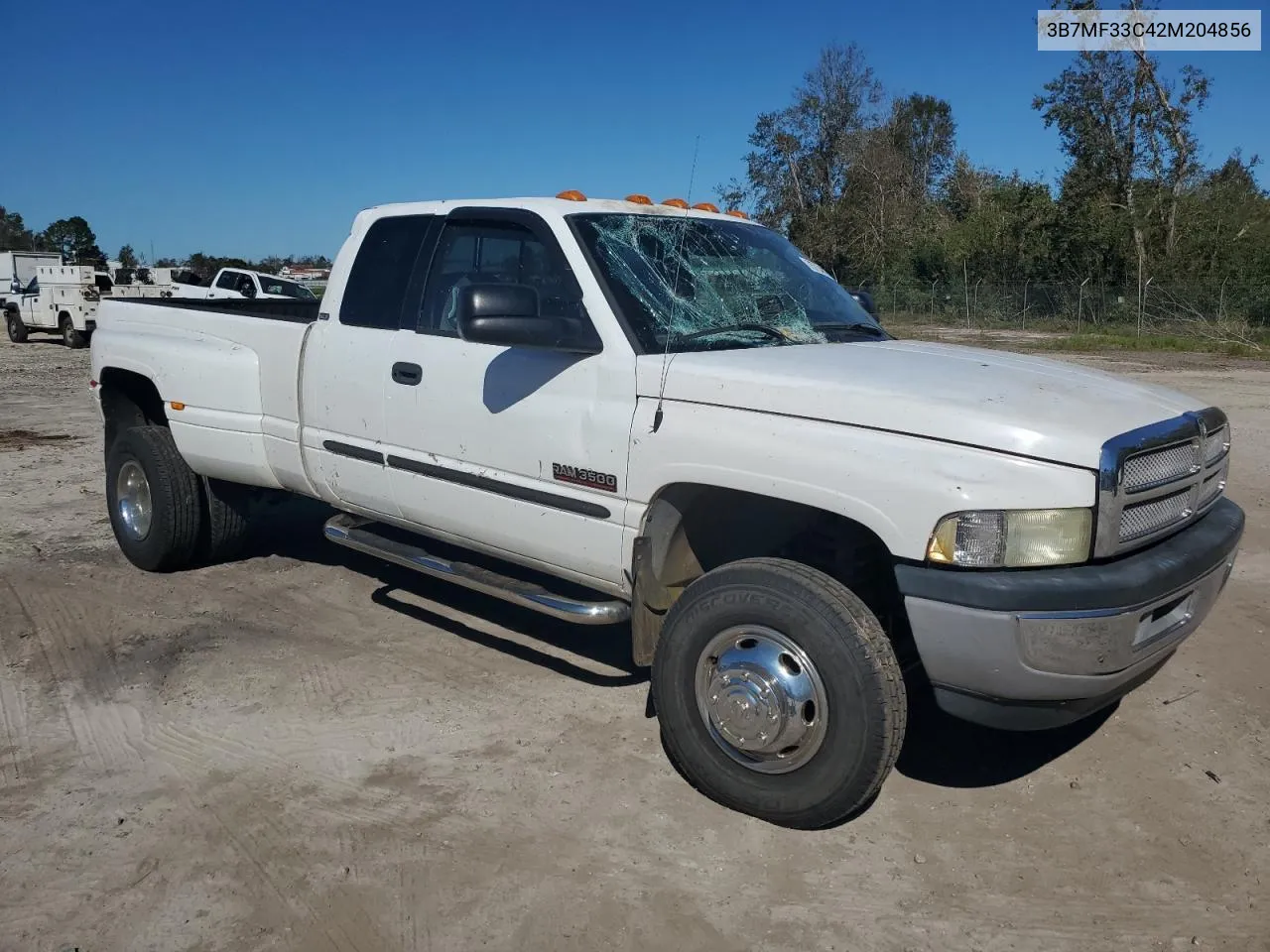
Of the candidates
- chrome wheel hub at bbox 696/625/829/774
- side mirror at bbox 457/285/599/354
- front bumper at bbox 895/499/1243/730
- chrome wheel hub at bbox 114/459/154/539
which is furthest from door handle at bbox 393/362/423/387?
chrome wheel hub at bbox 114/459/154/539

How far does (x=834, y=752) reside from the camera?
3.32m

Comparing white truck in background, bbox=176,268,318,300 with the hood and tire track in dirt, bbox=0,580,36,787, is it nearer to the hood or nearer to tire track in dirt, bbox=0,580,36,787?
tire track in dirt, bbox=0,580,36,787

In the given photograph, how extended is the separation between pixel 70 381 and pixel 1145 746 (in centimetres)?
1714

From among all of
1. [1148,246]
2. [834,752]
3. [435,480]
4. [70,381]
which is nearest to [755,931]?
[834,752]

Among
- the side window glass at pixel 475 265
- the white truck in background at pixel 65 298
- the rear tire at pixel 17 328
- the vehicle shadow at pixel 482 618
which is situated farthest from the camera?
the rear tire at pixel 17 328

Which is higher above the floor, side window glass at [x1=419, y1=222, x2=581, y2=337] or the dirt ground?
side window glass at [x1=419, y1=222, x2=581, y2=337]

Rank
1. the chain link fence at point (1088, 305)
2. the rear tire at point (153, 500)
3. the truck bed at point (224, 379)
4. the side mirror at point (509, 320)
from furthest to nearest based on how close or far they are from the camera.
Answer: the chain link fence at point (1088, 305) → the rear tire at point (153, 500) → the truck bed at point (224, 379) → the side mirror at point (509, 320)

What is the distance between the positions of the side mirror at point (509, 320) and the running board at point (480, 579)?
0.95m

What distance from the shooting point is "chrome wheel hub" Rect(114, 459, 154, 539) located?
6.18m

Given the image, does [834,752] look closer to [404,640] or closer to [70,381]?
[404,640]

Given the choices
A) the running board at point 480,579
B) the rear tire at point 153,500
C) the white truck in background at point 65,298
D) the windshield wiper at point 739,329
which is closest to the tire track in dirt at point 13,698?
the rear tire at point 153,500

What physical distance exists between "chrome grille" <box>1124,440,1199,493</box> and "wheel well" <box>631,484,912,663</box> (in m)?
0.79

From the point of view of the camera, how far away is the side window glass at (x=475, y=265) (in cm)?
443

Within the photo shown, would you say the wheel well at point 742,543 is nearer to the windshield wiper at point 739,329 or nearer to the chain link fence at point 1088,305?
the windshield wiper at point 739,329
